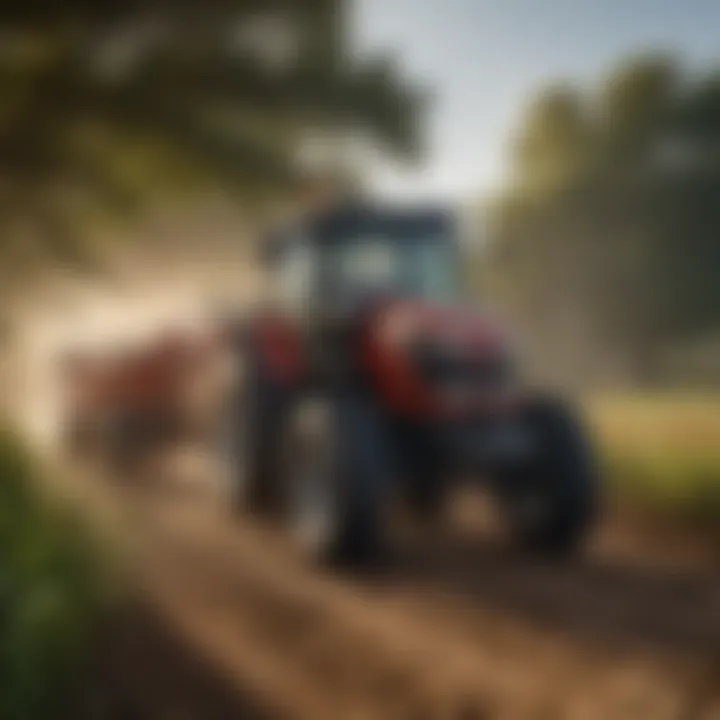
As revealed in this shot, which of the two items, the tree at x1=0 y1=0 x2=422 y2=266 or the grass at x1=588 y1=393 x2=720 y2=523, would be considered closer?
the grass at x1=588 y1=393 x2=720 y2=523

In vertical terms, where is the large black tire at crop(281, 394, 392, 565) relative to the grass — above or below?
below

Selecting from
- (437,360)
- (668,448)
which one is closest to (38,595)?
(437,360)

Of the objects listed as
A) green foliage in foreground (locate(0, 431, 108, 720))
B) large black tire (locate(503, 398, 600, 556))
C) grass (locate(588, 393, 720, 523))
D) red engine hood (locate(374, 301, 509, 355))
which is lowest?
green foliage in foreground (locate(0, 431, 108, 720))

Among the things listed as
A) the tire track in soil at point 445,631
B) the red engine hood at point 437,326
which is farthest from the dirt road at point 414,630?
the red engine hood at point 437,326

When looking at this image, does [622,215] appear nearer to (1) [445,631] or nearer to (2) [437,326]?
(2) [437,326]

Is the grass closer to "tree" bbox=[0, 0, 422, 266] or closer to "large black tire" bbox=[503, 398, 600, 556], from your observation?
"large black tire" bbox=[503, 398, 600, 556]

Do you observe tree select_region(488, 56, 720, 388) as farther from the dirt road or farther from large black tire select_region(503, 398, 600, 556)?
the dirt road

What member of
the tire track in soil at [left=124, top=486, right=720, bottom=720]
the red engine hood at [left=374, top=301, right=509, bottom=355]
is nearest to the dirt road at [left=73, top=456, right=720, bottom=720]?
the tire track in soil at [left=124, top=486, right=720, bottom=720]
